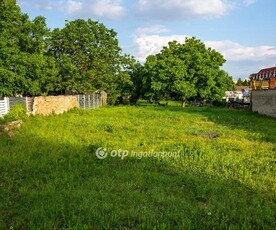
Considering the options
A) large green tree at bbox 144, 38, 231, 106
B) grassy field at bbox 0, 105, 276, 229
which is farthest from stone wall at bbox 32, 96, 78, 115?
large green tree at bbox 144, 38, 231, 106

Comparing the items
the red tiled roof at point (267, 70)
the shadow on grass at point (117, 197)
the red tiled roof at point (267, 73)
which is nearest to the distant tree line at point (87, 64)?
the shadow on grass at point (117, 197)

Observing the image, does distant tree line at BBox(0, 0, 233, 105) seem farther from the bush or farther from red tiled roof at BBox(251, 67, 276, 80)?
red tiled roof at BBox(251, 67, 276, 80)

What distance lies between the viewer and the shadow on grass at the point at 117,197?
15.2 ft

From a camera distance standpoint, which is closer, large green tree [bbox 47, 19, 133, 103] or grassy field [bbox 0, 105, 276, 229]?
grassy field [bbox 0, 105, 276, 229]

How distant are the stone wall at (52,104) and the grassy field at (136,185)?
807cm

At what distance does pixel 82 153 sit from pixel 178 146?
347 centimetres

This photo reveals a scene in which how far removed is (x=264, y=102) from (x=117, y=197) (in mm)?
22567

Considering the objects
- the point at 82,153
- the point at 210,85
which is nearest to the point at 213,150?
the point at 82,153

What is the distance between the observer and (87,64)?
3216 cm

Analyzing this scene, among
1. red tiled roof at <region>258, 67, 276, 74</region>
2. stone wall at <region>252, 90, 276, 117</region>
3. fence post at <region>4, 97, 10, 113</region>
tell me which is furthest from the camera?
red tiled roof at <region>258, 67, 276, 74</region>

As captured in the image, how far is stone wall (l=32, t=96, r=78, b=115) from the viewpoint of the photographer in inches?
741

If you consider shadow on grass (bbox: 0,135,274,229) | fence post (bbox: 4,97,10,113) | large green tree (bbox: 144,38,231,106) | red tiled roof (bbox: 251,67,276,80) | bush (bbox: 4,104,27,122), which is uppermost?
red tiled roof (bbox: 251,67,276,80)

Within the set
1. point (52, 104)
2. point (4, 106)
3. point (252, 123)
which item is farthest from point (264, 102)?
point (4, 106)

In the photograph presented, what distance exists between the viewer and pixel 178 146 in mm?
10102
